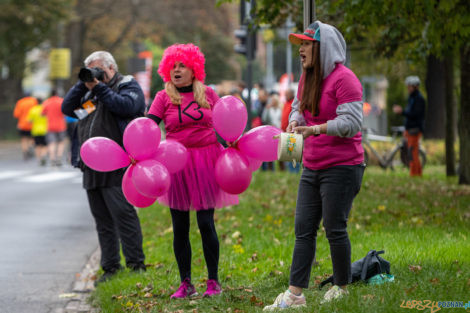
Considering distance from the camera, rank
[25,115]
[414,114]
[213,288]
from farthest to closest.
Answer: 1. [25,115]
2. [414,114]
3. [213,288]

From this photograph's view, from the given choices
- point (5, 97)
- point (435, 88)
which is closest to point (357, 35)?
point (435, 88)

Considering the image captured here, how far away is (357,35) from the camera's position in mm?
11758

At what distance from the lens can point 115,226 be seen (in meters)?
7.30

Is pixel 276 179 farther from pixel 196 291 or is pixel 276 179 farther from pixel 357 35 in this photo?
pixel 196 291

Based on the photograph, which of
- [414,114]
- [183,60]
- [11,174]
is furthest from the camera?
[11,174]

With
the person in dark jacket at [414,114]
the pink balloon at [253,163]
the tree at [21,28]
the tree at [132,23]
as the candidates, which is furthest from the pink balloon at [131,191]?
the tree at [132,23]

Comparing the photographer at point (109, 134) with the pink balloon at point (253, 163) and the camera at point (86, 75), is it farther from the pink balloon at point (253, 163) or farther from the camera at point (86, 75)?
the pink balloon at point (253, 163)

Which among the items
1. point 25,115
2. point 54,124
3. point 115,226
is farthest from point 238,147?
point 25,115

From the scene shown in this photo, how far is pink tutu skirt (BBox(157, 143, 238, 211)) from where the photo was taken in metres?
5.73

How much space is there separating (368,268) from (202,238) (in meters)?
1.27

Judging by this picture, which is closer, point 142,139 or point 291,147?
→ point 291,147

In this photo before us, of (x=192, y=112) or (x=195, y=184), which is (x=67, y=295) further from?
(x=192, y=112)

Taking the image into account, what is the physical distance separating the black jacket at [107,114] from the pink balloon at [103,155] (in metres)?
1.06

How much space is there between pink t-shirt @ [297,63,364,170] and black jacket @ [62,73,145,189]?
222 centimetres
